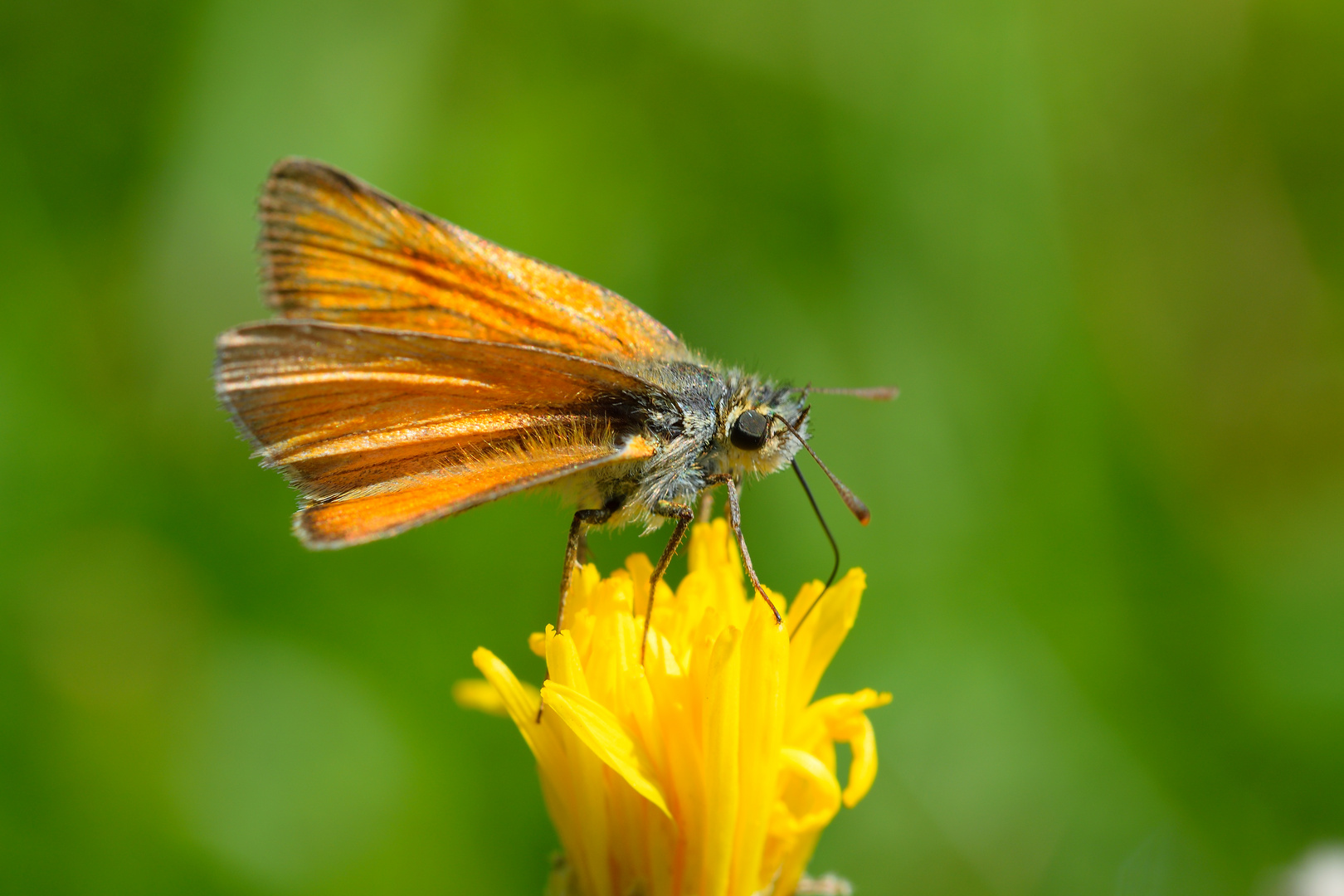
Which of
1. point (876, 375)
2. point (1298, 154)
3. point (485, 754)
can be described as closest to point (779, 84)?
point (876, 375)

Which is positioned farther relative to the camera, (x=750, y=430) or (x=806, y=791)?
(x=750, y=430)

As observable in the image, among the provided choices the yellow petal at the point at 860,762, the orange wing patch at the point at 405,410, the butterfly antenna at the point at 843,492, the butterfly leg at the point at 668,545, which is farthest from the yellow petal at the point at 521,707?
the butterfly antenna at the point at 843,492

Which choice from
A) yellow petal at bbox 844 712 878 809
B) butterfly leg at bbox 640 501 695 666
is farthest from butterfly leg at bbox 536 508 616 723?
yellow petal at bbox 844 712 878 809

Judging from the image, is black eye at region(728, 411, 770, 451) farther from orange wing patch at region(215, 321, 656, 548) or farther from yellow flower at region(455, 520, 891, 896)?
yellow flower at region(455, 520, 891, 896)

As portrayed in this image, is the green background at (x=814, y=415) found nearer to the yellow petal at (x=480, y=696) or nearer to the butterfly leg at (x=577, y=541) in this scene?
the yellow petal at (x=480, y=696)

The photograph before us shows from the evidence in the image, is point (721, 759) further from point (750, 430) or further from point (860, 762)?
point (750, 430)

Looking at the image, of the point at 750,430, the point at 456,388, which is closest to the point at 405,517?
the point at 456,388
